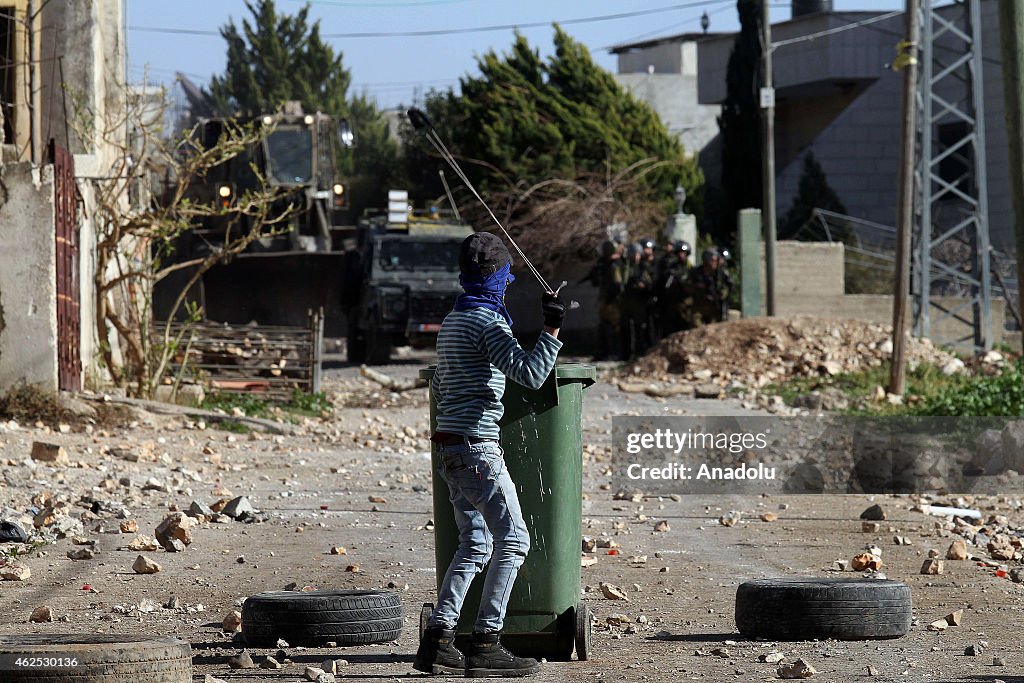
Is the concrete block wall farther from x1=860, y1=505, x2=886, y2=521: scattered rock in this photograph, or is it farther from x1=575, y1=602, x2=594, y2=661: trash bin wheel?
x1=575, y1=602, x2=594, y2=661: trash bin wheel

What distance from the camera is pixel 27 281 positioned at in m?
12.8

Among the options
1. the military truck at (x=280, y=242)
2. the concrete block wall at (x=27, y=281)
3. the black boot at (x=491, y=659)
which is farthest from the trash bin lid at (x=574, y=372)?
the military truck at (x=280, y=242)

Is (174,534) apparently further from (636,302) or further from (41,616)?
(636,302)

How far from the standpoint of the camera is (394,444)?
13.8m

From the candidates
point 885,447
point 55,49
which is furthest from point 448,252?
point 885,447

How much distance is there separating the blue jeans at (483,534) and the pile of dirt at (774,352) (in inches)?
628

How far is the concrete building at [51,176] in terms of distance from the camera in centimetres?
1272

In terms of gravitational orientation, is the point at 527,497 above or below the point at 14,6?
below

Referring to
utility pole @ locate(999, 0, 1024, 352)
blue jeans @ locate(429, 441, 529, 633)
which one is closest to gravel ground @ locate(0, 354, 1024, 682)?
blue jeans @ locate(429, 441, 529, 633)

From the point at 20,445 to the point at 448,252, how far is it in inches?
594

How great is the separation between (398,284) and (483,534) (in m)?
20.1

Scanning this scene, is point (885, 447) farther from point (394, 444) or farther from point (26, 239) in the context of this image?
point (26, 239)

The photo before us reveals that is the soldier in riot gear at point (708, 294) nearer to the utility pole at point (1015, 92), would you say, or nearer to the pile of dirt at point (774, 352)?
the pile of dirt at point (774, 352)

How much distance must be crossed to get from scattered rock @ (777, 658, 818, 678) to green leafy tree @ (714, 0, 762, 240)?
32740mm
